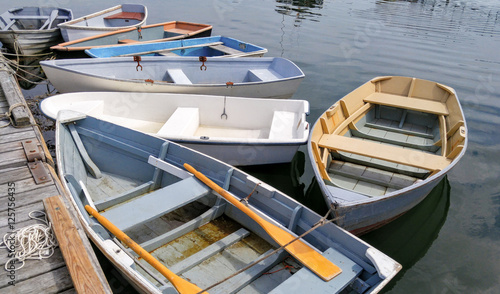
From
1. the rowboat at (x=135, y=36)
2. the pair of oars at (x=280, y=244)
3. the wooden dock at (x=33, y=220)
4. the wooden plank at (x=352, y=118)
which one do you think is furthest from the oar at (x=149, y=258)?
the rowboat at (x=135, y=36)

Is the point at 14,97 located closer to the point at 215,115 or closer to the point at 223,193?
the point at 215,115

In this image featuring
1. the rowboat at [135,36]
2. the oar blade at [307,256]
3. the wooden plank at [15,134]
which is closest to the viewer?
the oar blade at [307,256]

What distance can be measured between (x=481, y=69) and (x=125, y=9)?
15542mm

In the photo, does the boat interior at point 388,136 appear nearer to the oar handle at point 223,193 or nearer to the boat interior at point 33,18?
the oar handle at point 223,193

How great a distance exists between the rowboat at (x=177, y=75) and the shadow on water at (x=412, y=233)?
4.23 m

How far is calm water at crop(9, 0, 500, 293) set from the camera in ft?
18.4

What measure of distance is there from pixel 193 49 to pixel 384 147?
786 cm

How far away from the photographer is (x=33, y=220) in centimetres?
367

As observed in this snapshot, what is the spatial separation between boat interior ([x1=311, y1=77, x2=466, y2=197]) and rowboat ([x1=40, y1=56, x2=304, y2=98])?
2015 mm

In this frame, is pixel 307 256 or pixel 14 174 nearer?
pixel 307 256

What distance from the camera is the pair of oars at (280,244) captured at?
11.3 ft

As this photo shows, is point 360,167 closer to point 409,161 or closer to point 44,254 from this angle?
point 409,161

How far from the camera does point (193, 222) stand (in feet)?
15.4

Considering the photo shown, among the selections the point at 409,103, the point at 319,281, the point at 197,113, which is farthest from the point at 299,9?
the point at 319,281
